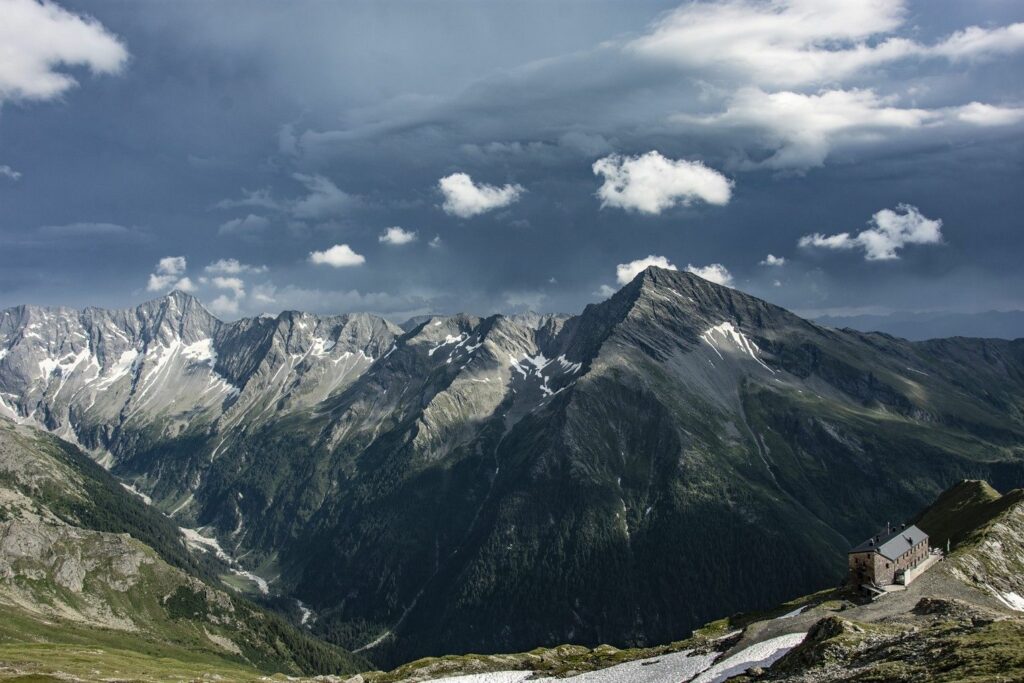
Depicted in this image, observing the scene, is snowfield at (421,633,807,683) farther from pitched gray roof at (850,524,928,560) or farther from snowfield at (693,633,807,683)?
pitched gray roof at (850,524,928,560)

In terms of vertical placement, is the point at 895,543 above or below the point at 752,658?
above

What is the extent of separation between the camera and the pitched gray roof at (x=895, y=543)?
127 metres

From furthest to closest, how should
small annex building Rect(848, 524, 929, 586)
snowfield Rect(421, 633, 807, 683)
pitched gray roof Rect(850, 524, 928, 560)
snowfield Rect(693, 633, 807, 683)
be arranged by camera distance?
small annex building Rect(848, 524, 929, 586)
pitched gray roof Rect(850, 524, 928, 560)
snowfield Rect(421, 633, 807, 683)
snowfield Rect(693, 633, 807, 683)

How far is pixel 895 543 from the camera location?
12988 centimetres

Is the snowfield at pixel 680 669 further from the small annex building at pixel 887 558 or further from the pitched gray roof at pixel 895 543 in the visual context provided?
the pitched gray roof at pixel 895 543

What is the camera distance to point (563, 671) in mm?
111812

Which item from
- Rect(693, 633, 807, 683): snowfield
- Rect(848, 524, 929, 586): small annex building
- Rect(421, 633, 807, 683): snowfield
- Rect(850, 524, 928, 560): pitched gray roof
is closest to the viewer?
Rect(693, 633, 807, 683): snowfield

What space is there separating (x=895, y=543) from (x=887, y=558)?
473 cm

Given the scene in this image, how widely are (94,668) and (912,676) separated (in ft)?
634

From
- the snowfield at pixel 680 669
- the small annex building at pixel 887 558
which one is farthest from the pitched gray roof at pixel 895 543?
the snowfield at pixel 680 669

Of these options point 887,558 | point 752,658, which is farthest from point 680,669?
point 887,558

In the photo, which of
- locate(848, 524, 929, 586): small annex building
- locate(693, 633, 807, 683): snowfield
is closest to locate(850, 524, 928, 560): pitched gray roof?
locate(848, 524, 929, 586): small annex building

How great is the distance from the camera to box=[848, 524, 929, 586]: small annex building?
128 m

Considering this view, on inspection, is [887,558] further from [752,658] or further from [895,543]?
[752,658]
